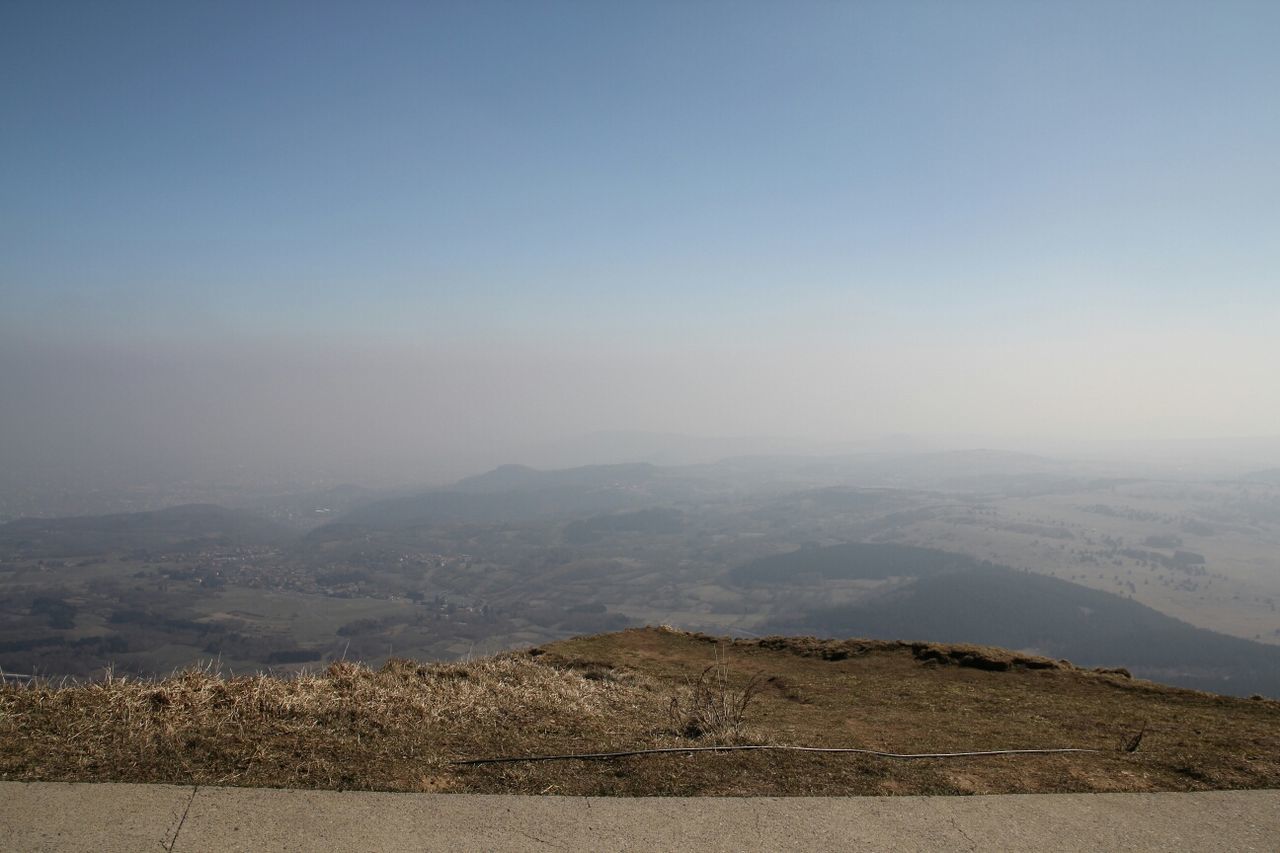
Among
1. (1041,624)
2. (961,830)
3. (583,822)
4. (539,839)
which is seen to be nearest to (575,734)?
(583,822)

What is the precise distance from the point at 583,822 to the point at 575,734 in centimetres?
232

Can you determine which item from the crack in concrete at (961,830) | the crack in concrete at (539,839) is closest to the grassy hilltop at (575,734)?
→ the crack in concrete at (961,830)

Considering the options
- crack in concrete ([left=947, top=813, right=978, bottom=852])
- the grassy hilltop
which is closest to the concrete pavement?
crack in concrete ([left=947, top=813, right=978, bottom=852])

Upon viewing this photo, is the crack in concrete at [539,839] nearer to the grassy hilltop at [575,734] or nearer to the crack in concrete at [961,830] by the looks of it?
the grassy hilltop at [575,734]

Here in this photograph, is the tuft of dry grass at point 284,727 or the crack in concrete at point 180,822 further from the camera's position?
the tuft of dry grass at point 284,727

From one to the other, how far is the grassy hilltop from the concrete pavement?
0.30 metres

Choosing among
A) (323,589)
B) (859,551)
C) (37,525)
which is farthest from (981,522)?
(37,525)

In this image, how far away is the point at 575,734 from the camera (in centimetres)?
714

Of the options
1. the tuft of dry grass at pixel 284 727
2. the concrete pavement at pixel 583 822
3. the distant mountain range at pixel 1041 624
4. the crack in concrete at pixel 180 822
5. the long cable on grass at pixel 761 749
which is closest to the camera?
the crack in concrete at pixel 180 822

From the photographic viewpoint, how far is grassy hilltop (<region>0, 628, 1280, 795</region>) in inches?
219

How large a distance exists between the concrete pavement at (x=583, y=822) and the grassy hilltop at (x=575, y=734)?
0.98ft

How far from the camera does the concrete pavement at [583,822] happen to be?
14.5ft

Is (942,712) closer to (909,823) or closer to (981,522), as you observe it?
(909,823)

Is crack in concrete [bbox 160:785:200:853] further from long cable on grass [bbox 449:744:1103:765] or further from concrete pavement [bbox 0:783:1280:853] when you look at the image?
long cable on grass [bbox 449:744:1103:765]
